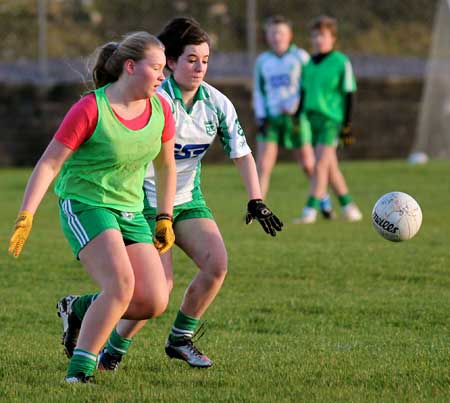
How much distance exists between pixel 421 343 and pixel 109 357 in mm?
1832

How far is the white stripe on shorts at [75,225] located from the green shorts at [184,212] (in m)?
0.77

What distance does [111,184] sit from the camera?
5297mm

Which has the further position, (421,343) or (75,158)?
(421,343)

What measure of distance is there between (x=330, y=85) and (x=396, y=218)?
6.48 m

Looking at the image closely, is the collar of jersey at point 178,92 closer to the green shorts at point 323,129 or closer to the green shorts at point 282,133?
the green shorts at point 323,129

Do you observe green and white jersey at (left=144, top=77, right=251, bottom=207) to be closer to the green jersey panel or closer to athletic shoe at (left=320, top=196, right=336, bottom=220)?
the green jersey panel

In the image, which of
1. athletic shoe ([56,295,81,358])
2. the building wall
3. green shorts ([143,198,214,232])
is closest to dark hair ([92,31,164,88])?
green shorts ([143,198,214,232])

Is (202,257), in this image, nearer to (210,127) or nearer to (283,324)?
(210,127)

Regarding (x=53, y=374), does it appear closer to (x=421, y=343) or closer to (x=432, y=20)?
(x=421, y=343)

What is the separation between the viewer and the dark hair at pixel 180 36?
594 cm

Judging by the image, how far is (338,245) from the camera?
1100cm

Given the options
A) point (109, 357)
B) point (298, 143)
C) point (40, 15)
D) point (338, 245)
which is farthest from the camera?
point (40, 15)

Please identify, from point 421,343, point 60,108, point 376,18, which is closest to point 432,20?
point 376,18

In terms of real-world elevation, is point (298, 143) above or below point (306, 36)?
above
